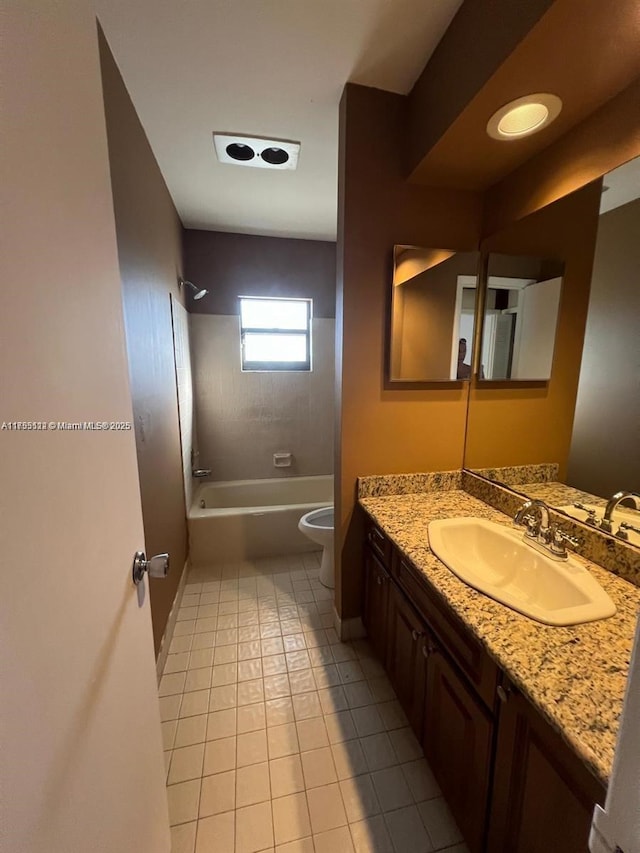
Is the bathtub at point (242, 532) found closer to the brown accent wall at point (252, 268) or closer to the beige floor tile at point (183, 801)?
the beige floor tile at point (183, 801)

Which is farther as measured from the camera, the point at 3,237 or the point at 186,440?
the point at 186,440

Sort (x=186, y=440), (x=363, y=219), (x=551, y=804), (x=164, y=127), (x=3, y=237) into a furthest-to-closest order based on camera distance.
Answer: (x=186, y=440) → (x=164, y=127) → (x=363, y=219) → (x=551, y=804) → (x=3, y=237)

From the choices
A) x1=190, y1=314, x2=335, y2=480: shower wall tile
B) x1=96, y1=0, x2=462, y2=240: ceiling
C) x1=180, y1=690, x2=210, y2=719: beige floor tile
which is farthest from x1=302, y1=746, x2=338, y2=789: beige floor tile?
x1=96, y1=0, x2=462, y2=240: ceiling

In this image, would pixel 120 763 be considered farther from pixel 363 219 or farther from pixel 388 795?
pixel 363 219

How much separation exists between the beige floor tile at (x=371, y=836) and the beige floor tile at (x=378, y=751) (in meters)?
0.15

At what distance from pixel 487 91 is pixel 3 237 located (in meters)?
1.34

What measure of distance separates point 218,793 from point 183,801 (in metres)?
0.12

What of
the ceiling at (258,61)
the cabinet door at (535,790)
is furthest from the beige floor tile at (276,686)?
the ceiling at (258,61)

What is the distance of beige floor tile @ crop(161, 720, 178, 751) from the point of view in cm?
137

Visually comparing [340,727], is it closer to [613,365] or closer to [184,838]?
[184,838]

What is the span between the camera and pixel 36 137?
1.58ft

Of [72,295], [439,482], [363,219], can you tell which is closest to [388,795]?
[439,482]

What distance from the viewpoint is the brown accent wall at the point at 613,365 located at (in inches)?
39.7

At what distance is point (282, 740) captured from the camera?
1.38 m
